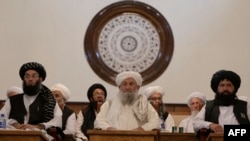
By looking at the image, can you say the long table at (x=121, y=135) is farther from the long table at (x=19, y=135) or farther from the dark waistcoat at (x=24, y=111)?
the dark waistcoat at (x=24, y=111)

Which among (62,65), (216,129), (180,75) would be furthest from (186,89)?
(216,129)

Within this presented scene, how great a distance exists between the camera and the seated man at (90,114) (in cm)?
816

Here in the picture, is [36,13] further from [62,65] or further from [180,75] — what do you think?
[180,75]

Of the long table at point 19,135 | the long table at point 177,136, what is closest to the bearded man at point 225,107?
the long table at point 177,136

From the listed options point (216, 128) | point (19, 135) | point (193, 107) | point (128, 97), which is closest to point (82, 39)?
point (193, 107)

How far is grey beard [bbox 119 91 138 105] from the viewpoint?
767cm

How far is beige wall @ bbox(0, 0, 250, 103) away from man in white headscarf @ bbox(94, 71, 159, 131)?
2.61m

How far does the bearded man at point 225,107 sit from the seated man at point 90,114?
4.91 ft

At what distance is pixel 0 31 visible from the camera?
34.5ft

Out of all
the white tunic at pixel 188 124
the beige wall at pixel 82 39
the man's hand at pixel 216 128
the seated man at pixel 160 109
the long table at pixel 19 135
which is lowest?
the long table at pixel 19 135

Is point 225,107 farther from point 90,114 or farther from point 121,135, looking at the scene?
point 90,114

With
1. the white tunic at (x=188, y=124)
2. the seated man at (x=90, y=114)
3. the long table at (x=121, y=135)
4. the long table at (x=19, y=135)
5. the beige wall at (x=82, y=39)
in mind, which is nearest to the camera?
the long table at (x=19, y=135)

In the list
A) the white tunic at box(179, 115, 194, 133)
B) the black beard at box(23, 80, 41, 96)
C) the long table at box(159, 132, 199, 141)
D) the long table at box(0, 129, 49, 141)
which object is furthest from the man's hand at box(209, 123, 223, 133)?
the black beard at box(23, 80, 41, 96)

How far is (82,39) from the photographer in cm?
1049
